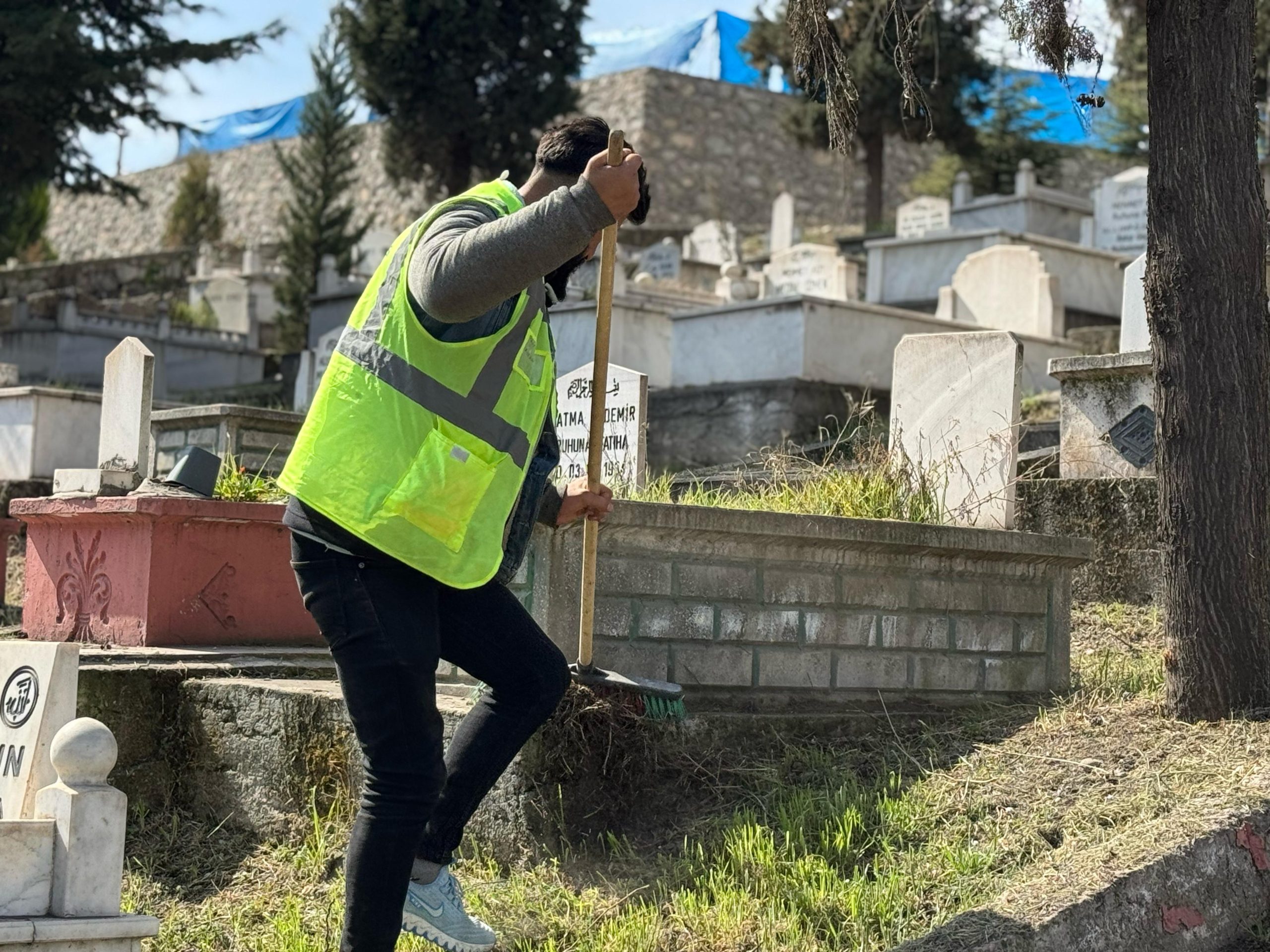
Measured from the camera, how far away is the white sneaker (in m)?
3.43

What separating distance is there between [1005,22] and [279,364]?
1986 centimetres

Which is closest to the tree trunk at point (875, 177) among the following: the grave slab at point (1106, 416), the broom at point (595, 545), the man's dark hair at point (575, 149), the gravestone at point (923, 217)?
the gravestone at point (923, 217)

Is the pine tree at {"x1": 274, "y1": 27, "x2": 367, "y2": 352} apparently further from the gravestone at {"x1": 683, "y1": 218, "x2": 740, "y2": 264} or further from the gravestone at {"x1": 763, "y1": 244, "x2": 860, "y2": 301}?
the gravestone at {"x1": 763, "y1": 244, "x2": 860, "y2": 301}

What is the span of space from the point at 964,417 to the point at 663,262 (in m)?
18.6

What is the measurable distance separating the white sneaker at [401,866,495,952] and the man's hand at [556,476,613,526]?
82 centimetres

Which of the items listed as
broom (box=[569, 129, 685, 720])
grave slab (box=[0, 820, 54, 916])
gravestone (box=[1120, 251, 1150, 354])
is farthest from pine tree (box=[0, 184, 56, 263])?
grave slab (box=[0, 820, 54, 916])

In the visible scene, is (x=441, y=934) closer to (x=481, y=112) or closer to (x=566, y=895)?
(x=566, y=895)

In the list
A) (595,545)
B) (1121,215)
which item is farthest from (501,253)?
(1121,215)

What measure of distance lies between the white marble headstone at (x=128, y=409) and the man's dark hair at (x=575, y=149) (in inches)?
167

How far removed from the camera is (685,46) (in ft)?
155

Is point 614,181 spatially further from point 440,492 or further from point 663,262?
point 663,262

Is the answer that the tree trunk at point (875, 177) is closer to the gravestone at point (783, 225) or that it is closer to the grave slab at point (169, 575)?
the gravestone at point (783, 225)

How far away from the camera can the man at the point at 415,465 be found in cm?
305

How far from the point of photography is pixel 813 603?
509 centimetres
